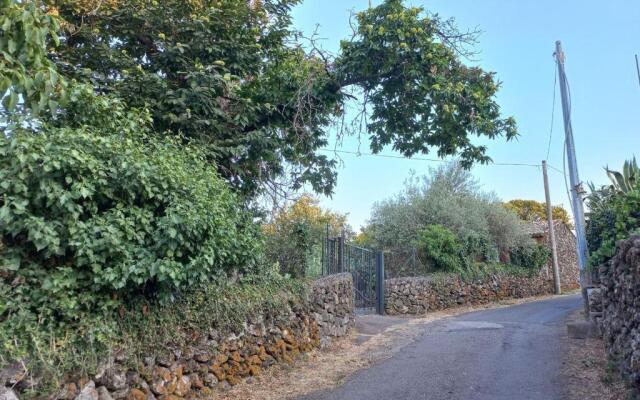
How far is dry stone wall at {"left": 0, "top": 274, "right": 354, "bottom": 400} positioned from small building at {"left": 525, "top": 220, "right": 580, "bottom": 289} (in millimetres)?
19199

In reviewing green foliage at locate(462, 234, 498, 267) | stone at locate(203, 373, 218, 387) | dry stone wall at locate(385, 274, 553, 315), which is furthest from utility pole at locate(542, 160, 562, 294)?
stone at locate(203, 373, 218, 387)

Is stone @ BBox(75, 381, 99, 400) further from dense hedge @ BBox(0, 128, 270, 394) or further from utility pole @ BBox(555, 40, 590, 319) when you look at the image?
utility pole @ BBox(555, 40, 590, 319)

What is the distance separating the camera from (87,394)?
4793 millimetres

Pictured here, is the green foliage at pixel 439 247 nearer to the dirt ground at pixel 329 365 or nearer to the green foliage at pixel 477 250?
the green foliage at pixel 477 250

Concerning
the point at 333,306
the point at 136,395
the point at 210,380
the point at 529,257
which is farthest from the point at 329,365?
the point at 529,257

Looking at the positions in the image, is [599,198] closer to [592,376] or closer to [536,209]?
[592,376]

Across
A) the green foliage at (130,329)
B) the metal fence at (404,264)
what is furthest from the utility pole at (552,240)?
the green foliage at (130,329)

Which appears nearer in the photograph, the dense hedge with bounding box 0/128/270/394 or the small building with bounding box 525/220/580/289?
the dense hedge with bounding box 0/128/270/394

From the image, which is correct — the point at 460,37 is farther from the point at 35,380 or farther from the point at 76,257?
the point at 35,380

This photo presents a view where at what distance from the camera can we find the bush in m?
4.82

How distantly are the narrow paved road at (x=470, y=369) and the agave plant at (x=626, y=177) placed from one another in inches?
127

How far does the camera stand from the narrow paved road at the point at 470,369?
242 inches

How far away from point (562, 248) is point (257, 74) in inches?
967

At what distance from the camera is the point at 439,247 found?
18.2m
